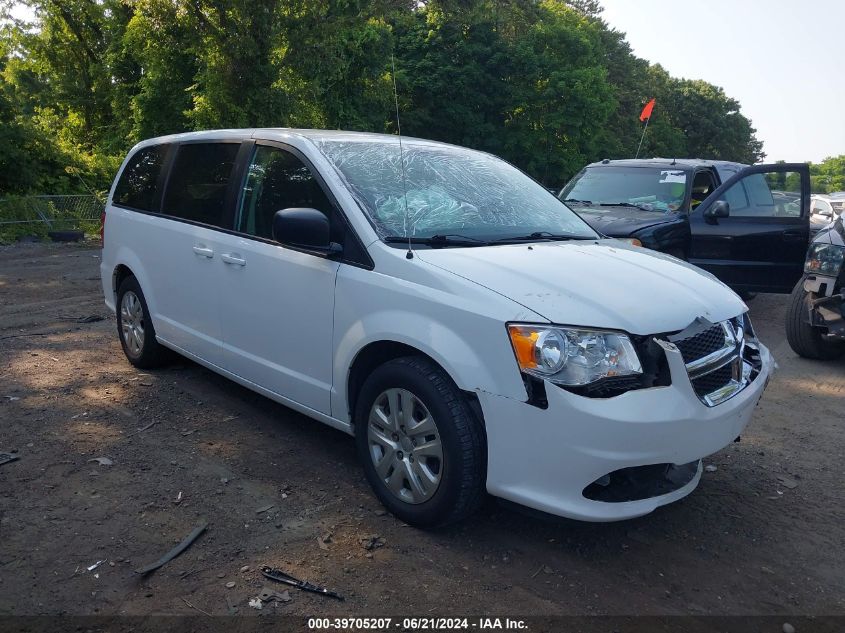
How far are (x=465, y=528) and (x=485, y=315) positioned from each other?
1082mm

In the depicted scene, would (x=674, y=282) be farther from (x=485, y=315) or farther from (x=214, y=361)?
(x=214, y=361)

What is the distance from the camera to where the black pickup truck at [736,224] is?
27.2 ft

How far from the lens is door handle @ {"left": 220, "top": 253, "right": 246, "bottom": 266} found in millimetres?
4430

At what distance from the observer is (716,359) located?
3.41 metres

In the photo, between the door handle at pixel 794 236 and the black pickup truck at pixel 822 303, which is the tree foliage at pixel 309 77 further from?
the black pickup truck at pixel 822 303

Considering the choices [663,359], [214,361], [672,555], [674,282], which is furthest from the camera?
[214,361]

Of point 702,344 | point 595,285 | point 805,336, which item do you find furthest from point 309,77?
point 702,344

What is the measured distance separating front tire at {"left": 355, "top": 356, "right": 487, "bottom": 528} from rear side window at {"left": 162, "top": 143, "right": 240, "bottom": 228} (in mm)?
1759

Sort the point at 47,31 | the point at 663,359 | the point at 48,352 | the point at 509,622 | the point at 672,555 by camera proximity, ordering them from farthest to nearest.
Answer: the point at 47,31
the point at 48,352
the point at 672,555
the point at 663,359
the point at 509,622

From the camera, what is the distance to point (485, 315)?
3.16 meters

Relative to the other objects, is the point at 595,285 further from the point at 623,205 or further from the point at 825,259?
the point at 623,205

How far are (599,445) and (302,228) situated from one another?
5.60ft

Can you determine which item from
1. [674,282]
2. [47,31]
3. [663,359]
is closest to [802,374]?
[674,282]

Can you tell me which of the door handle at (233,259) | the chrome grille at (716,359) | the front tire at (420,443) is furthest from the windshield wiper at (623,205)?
the front tire at (420,443)
